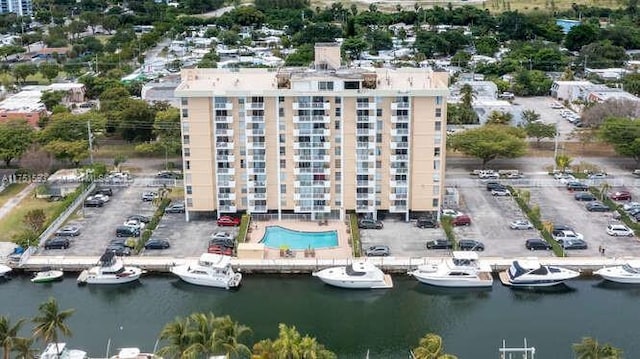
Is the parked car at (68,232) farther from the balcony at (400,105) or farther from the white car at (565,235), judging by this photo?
the white car at (565,235)

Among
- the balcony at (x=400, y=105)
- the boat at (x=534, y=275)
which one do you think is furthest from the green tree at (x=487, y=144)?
the boat at (x=534, y=275)

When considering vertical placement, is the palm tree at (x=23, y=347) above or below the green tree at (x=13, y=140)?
below

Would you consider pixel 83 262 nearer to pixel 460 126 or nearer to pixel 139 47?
pixel 460 126

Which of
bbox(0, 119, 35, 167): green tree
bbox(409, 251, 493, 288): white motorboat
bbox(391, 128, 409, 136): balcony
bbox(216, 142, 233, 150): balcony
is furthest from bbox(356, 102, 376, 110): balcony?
bbox(0, 119, 35, 167): green tree

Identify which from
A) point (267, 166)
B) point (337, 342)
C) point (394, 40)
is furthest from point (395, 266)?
point (394, 40)

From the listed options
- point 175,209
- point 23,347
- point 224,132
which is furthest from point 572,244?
point 23,347

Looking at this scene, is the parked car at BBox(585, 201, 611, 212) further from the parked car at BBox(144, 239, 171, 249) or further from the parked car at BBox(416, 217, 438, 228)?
the parked car at BBox(144, 239, 171, 249)

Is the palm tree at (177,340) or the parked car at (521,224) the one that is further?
the parked car at (521,224)
